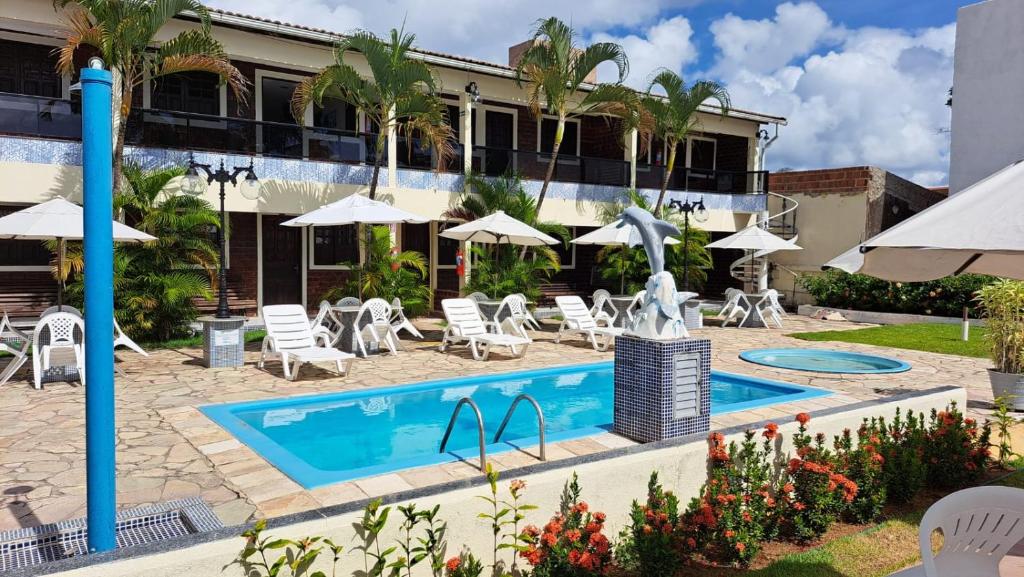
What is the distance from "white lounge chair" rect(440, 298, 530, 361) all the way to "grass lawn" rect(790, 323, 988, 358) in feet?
22.7

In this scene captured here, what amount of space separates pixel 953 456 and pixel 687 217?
36.6 feet

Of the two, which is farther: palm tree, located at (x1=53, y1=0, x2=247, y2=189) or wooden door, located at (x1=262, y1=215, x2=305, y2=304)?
wooden door, located at (x1=262, y1=215, x2=305, y2=304)

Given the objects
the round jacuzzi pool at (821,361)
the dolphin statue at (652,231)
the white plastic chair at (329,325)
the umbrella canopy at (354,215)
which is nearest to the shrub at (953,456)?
the dolphin statue at (652,231)

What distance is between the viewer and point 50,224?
888cm

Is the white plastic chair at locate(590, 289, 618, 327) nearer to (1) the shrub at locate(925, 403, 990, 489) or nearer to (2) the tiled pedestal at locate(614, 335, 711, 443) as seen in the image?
(2) the tiled pedestal at locate(614, 335, 711, 443)

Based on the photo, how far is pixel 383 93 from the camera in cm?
1333

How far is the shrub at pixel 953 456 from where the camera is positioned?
5805 millimetres

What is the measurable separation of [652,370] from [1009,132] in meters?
18.5

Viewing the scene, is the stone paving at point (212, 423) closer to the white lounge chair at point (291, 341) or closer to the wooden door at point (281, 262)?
the white lounge chair at point (291, 341)

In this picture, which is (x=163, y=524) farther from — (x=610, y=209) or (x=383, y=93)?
(x=610, y=209)

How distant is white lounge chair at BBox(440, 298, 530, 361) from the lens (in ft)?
37.1

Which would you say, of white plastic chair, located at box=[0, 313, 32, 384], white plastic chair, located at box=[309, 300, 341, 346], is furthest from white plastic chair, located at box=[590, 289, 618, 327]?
white plastic chair, located at box=[0, 313, 32, 384]

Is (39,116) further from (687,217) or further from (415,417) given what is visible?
(687,217)

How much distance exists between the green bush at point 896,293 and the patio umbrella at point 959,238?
14.8 meters
